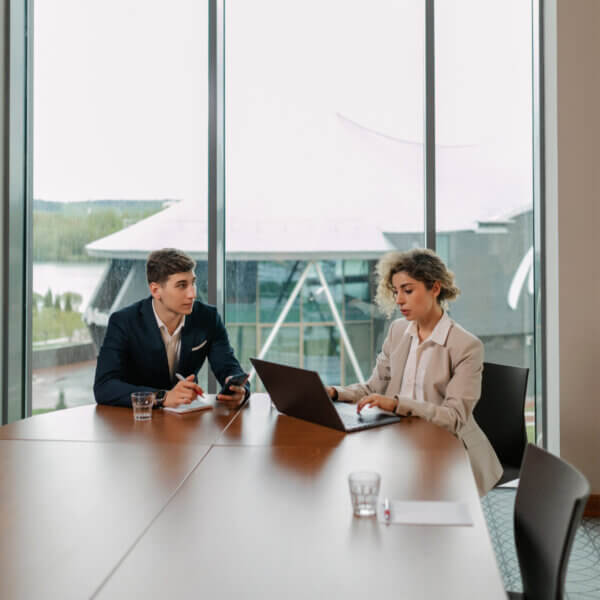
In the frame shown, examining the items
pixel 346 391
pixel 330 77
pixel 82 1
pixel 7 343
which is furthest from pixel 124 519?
pixel 82 1

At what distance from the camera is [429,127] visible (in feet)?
12.2

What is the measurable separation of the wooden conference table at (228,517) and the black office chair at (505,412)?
66 cm

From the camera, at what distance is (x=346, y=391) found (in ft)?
8.54

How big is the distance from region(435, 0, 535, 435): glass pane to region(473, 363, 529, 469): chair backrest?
1068mm

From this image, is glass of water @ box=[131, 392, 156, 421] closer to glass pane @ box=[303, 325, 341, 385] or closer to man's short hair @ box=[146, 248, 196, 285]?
man's short hair @ box=[146, 248, 196, 285]

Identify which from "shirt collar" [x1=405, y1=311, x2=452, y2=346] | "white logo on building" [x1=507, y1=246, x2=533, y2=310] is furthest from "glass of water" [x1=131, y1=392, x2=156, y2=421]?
"white logo on building" [x1=507, y1=246, x2=533, y2=310]

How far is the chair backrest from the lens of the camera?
2658mm

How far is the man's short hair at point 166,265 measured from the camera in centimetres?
285

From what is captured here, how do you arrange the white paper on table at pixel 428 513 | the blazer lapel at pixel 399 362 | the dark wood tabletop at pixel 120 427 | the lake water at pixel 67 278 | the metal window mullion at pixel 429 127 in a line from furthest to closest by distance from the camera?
the lake water at pixel 67 278, the metal window mullion at pixel 429 127, the blazer lapel at pixel 399 362, the dark wood tabletop at pixel 120 427, the white paper on table at pixel 428 513

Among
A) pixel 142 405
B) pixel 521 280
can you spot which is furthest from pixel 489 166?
pixel 142 405

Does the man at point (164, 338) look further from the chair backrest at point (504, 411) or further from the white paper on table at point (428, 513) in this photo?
the white paper on table at point (428, 513)

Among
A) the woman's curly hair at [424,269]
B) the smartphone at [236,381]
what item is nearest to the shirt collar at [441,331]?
the woman's curly hair at [424,269]

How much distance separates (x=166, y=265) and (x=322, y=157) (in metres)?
1.43

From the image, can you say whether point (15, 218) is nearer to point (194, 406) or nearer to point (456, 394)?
point (194, 406)
